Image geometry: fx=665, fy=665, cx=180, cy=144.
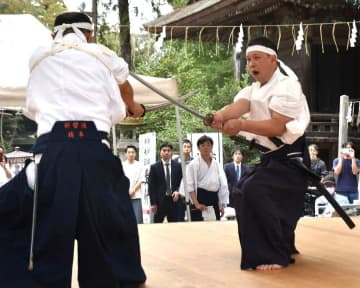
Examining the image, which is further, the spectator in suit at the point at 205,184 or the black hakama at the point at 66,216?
the spectator in suit at the point at 205,184

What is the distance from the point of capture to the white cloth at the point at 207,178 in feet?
22.0

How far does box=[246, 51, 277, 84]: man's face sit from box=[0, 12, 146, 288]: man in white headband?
0.99 metres

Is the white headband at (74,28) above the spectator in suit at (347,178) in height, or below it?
above

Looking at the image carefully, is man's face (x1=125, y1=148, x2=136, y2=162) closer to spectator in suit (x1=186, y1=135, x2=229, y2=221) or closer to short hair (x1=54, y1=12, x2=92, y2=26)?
spectator in suit (x1=186, y1=135, x2=229, y2=221)

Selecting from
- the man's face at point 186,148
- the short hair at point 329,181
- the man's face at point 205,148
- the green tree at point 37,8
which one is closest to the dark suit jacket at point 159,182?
the man's face at point 205,148

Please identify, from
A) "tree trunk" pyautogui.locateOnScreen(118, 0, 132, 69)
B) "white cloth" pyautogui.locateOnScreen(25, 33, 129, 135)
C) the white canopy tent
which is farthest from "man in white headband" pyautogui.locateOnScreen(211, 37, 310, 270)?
"tree trunk" pyautogui.locateOnScreen(118, 0, 132, 69)

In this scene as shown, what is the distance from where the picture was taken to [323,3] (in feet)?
33.1

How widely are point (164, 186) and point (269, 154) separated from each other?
11.9 ft

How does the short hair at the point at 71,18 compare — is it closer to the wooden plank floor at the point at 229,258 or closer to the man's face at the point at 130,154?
the wooden plank floor at the point at 229,258

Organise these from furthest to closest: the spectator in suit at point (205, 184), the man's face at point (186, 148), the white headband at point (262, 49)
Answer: the man's face at point (186, 148)
the spectator in suit at point (205, 184)
the white headband at point (262, 49)

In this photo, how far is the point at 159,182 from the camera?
695 cm

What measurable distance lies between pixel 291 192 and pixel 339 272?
462 millimetres

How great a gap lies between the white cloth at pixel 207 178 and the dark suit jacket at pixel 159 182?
0.23 m

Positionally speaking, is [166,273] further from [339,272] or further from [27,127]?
[27,127]
